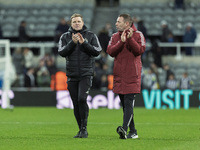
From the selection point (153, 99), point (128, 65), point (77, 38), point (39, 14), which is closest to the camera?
point (128, 65)

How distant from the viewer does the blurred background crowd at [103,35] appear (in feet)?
65.9

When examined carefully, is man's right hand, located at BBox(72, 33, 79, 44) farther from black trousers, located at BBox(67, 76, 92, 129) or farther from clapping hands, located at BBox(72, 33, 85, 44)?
black trousers, located at BBox(67, 76, 92, 129)

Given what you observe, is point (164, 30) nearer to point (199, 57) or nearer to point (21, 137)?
point (199, 57)

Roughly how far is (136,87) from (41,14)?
19298mm

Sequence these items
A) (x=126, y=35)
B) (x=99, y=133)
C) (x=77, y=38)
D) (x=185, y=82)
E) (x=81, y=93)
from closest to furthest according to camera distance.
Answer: (x=126, y=35) → (x=77, y=38) → (x=81, y=93) → (x=99, y=133) → (x=185, y=82)

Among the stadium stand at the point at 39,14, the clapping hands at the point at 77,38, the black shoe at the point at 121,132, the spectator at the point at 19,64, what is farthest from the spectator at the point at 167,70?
the black shoe at the point at 121,132

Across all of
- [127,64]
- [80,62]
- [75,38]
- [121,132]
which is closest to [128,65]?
[127,64]

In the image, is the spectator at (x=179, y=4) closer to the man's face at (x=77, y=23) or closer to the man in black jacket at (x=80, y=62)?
the man in black jacket at (x=80, y=62)

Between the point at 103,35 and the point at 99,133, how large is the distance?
11.1m

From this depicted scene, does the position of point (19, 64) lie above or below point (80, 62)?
below

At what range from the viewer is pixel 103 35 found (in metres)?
21.0

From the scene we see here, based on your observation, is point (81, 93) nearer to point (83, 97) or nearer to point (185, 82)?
point (83, 97)

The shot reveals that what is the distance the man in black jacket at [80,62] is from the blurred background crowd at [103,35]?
10.1 m

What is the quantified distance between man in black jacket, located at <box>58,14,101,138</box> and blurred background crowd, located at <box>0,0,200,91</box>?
10056 mm
